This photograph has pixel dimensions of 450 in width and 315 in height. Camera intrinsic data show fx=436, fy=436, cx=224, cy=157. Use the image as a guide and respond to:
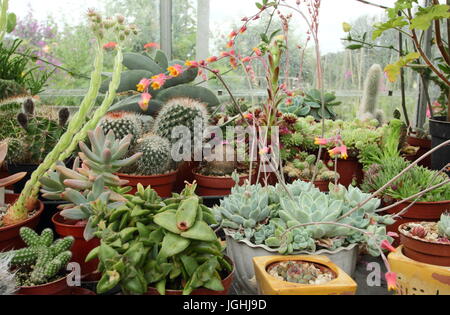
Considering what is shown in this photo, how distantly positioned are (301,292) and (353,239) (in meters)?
0.36

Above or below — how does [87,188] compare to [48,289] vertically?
above

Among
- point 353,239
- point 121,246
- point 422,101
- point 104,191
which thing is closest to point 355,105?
point 422,101

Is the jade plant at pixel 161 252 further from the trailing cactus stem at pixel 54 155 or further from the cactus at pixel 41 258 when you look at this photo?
the trailing cactus stem at pixel 54 155

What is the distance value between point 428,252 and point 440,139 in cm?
88

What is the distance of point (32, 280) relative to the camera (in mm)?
953

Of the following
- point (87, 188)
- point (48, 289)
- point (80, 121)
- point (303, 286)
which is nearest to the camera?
point (303, 286)

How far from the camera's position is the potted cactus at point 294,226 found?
105cm

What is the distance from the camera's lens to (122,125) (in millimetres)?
1617

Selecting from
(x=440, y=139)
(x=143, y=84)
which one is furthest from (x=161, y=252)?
(x=440, y=139)

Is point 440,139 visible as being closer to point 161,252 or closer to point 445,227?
point 445,227

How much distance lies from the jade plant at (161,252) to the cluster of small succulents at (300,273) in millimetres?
128

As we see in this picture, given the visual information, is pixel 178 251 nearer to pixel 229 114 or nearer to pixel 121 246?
pixel 121 246

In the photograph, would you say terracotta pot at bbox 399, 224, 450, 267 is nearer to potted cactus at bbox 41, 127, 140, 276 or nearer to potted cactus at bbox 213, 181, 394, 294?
potted cactus at bbox 213, 181, 394, 294

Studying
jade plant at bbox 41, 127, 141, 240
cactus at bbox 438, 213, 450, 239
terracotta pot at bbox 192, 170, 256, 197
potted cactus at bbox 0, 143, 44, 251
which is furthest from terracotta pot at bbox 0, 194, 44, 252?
cactus at bbox 438, 213, 450, 239
